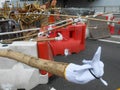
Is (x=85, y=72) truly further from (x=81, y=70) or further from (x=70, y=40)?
(x=70, y=40)

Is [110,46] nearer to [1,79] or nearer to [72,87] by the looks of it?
[72,87]

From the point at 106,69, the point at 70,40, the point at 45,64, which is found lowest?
the point at 106,69

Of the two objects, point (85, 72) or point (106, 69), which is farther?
point (106, 69)

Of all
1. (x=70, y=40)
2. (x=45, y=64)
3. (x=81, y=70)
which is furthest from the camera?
(x=70, y=40)

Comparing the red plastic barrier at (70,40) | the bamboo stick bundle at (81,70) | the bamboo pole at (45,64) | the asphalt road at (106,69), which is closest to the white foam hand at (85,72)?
the bamboo stick bundle at (81,70)

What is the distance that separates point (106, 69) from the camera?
8898mm

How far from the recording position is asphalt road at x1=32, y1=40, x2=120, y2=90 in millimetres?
7223

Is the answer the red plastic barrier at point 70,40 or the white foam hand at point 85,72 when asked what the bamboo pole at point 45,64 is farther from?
the red plastic barrier at point 70,40

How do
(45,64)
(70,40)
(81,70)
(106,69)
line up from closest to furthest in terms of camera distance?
(81,70) → (45,64) → (106,69) → (70,40)

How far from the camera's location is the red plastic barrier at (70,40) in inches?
450

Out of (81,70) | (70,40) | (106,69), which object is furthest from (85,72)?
(70,40)

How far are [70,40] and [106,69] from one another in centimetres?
322

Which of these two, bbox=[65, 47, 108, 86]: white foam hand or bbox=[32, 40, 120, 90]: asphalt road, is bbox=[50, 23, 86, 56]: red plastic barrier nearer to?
bbox=[32, 40, 120, 90]: asphalt road

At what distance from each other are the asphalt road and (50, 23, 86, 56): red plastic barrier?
0.97ft
